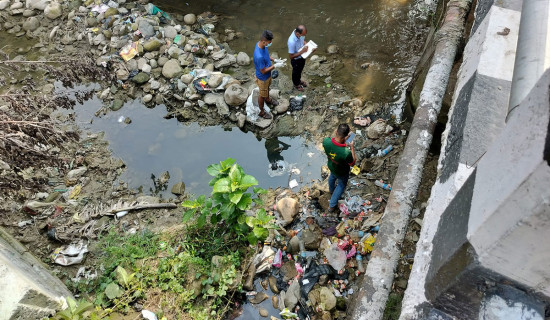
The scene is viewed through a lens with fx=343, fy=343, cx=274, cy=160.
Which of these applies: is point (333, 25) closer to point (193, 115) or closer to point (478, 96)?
point (193, 115)

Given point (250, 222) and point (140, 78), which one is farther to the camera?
point (140, 78)

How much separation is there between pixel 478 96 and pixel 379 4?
19.6 ft

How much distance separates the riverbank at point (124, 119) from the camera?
3.69 meters

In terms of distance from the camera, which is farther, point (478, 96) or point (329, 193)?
point (329, 193)

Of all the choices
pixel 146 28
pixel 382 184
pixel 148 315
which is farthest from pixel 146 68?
pixel 382 184

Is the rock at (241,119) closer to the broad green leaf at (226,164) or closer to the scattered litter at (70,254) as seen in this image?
the broad green leaf at (226,164)

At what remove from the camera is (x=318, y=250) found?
4.07 metres

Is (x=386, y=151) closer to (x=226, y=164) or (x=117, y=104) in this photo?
(x=226, y=164)

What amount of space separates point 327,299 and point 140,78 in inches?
192

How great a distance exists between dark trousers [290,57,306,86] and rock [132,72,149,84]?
267cm

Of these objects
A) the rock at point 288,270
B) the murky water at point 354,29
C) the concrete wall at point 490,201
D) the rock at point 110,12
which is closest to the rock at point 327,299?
the rock at point 288,270

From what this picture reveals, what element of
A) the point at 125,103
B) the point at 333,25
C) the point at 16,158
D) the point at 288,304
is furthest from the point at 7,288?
the point at 333,25

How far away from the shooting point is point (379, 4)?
7.04 metres

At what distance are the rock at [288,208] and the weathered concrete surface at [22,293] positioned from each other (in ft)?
8.05
